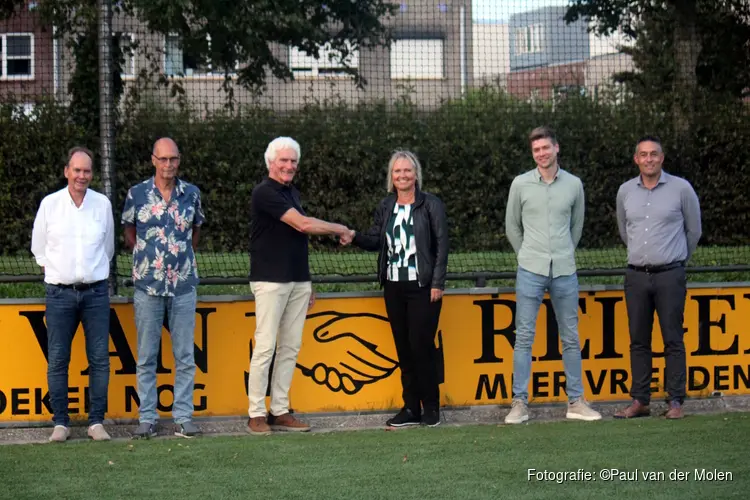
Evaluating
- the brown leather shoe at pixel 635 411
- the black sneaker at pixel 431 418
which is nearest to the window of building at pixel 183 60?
the black sneaker at pixel 431 418

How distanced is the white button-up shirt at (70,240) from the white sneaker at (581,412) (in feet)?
10.2

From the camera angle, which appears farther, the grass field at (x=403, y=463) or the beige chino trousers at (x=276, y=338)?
the beige chino trousers at (x=276, y=338)

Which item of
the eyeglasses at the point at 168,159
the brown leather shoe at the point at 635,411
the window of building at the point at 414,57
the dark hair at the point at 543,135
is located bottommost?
the brown leather shoe at the point at 635,411

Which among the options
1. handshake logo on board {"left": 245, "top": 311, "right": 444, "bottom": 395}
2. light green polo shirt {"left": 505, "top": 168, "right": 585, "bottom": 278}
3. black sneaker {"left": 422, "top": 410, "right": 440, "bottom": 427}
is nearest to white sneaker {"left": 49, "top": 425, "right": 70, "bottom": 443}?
handshake logo on board {"left": 245, "top": 311, "right": 444, "bottom": 395}

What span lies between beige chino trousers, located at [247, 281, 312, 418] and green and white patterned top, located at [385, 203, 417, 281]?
0.55m

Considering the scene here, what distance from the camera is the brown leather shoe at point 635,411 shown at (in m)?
7.72

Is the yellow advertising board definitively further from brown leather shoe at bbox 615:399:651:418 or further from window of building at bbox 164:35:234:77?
window of building at bbox 164:35:234:77

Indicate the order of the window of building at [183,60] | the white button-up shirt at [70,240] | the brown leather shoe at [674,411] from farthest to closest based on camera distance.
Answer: the window of building at [183,60]
the brown leather shoe at [674,411]
the white button-up shirt at [70,240]

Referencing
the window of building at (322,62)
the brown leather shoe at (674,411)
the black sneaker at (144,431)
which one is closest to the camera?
the black sneaker at (144,431)

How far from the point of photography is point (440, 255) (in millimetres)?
7387

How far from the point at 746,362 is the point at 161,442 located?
4171 millimetres

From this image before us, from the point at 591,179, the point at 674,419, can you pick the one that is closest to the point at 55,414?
the point at 674,419

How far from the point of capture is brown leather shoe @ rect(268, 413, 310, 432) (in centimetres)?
745

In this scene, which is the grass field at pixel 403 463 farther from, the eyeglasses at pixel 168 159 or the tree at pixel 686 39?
the tree at pixel 686 39
